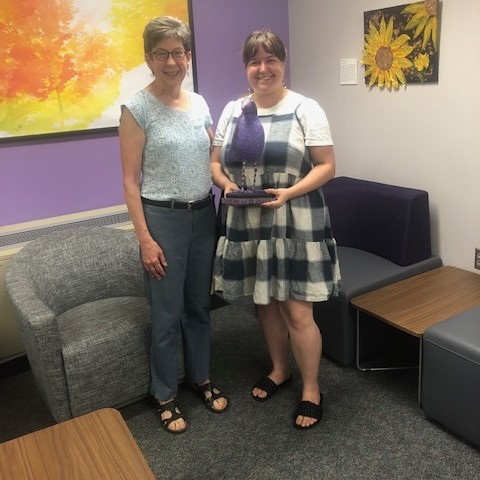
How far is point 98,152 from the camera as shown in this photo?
2697 millimetres

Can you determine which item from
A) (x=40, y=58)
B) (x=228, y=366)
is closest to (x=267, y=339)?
(x=228, y=366)

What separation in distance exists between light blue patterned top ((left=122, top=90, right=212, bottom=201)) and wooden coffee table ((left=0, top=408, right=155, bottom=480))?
2.59 feet

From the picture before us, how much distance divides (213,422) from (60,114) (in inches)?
62.6

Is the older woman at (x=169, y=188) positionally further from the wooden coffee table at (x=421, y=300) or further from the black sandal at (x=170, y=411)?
the wooden coffee table at (x=421, y=300)

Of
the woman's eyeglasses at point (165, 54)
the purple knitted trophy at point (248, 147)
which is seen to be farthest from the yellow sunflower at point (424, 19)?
the woman's eyeglasses at point (165, 54)

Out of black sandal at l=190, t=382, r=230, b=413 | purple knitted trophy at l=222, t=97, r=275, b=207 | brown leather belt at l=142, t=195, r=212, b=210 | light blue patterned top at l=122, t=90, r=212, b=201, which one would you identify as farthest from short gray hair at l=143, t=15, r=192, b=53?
black sandal at l=190, t=382, r=230, b=413

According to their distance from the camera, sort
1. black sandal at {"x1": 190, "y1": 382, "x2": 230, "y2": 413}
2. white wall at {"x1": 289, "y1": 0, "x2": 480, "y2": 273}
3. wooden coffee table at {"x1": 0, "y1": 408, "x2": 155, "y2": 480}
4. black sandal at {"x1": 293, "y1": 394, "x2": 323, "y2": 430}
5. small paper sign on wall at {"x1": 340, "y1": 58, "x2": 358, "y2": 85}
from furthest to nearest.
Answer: small paper sign on wall at {"x1": 340, "y1": 58, "x2": 358, "y2": 85}, white wall at {"x1": 289, "y1": 0, "x2": 480, "y2": 273}, black sandal at {"x1": 190, "y1": 382, "x2": 230, "y2": 413}, black sandal at {"x1": 293, "y1": 394, "x2": 323, "y2": 430}, wooden coffee table at {"x1": 0, "y1": 408, "x2": 155, "y2": 480}

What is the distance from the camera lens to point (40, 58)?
2.40m

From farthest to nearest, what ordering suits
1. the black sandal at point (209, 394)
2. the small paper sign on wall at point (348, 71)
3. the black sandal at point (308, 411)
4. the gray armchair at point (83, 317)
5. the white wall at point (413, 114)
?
A: the small paper sign on wall at point (348, 71), the white wall at point (413, 114), the black sandal at point (209, 394), the black sandal at point (308, 411), the gray armchair at point (83, 317)

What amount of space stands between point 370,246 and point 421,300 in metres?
0.48

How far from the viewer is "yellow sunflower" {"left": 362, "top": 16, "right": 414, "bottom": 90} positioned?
2.51 metres

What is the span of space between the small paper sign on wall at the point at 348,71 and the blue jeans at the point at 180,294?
1350 mm

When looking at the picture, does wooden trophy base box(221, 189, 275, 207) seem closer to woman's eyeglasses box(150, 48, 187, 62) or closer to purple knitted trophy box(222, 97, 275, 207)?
purple knitted trophy box(222, 97, 275, 207)

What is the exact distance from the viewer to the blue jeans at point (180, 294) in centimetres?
184
